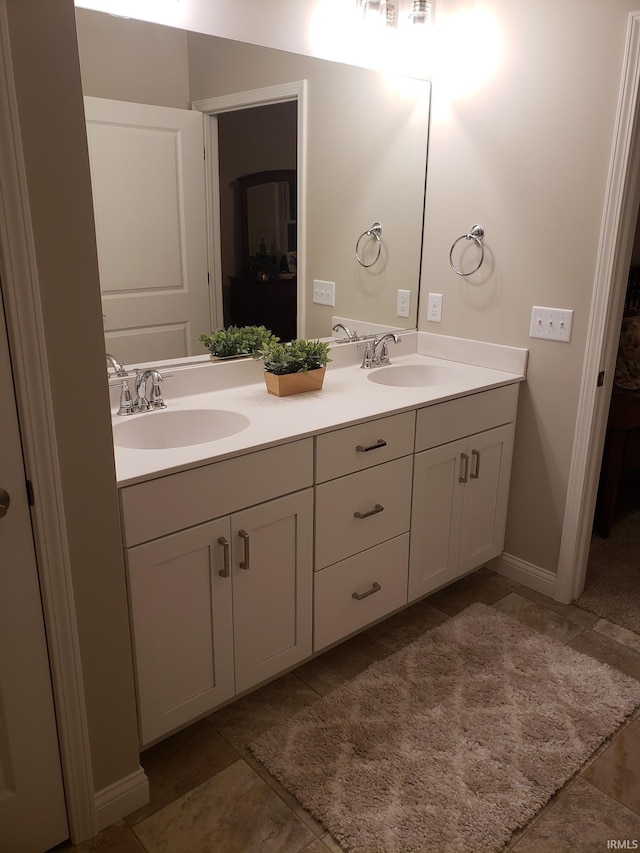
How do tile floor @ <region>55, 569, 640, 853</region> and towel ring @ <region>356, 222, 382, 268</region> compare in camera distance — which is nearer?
tile floor @ <region>55, 569, 640, 853</region>

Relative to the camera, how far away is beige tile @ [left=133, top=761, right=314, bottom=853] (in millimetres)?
1557

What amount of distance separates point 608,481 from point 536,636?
1.02 meters

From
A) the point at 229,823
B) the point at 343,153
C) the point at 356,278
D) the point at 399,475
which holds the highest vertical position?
the point at 343,153

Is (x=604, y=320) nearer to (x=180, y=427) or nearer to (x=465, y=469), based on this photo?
(x=465, y=469)

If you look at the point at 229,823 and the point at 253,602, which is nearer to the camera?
the point at 229,823

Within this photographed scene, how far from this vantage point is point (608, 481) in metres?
3.04

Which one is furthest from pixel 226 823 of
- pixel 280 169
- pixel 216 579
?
pixel 280 169

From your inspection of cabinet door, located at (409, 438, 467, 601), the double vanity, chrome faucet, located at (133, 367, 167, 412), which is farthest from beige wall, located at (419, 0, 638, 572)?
chrome faucet, located at (133, 367, 167, 412)

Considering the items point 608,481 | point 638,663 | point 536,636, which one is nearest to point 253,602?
point 536,636

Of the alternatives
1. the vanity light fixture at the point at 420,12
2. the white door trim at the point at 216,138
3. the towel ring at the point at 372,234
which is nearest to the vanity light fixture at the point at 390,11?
the vanity light fixture at the point at 420,12

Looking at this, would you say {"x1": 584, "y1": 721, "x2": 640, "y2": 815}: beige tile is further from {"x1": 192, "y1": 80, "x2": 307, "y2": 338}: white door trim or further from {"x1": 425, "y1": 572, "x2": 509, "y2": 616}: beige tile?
{"x1": 192, "y1": 80, "x2": 307, "y2": 338}: white door trim

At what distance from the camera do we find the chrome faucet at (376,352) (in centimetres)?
261

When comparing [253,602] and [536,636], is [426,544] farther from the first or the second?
[253,602]

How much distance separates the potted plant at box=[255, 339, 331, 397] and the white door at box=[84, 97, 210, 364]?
23cm
